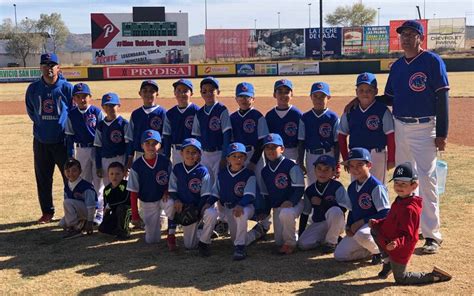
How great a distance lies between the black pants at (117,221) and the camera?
18.1 feet

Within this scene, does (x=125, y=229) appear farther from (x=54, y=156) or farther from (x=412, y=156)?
(x=412, y=156)

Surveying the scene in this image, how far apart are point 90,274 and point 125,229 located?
1.06 meters

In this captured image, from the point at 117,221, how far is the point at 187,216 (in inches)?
38.5

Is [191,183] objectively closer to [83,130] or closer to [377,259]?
[83,130]

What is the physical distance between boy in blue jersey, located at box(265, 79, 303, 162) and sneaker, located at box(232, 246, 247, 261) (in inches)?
53.5

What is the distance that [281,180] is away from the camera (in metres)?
5.14

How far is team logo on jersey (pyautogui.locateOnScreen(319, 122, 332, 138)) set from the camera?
5.45m

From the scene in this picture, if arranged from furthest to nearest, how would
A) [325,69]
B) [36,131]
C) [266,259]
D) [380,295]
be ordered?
[325,69], [36,131], [266,259], [380,295]

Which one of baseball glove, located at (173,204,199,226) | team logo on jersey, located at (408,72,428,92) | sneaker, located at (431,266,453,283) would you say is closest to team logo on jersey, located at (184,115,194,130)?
baseball glove, located at (173,204,199,226)

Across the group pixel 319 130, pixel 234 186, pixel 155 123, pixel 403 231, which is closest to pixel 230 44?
pixel 155 123

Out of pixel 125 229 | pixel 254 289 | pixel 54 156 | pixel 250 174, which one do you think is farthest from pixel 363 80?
pixel 54 156

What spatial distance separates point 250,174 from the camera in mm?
5141

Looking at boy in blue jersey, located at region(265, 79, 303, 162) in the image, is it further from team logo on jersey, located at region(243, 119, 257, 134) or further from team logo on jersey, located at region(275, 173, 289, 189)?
team logo on jersey, located at region(275, 173, 289, 189)

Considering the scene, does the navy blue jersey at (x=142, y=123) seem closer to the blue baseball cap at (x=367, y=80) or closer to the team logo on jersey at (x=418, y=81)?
the blue baseball cap at (x=367, y=80)
